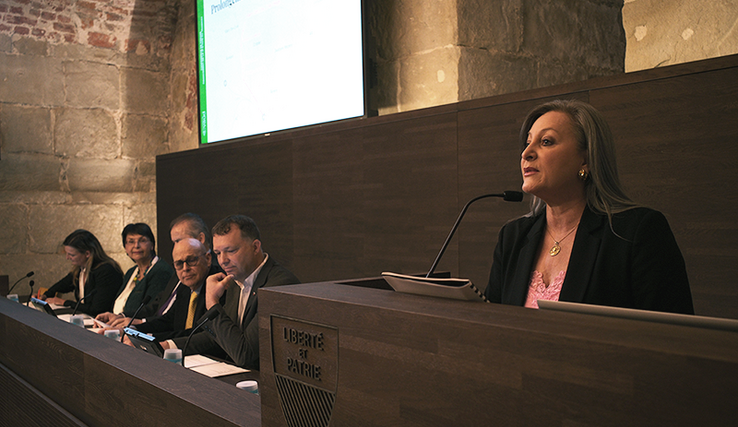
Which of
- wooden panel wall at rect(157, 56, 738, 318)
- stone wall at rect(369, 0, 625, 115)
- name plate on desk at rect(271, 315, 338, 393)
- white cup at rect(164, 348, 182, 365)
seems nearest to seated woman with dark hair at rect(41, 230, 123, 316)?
wooden panel wall at rect(157, 56, 738, 318)

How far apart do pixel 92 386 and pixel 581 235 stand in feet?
5.71

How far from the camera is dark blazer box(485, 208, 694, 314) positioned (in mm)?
1562

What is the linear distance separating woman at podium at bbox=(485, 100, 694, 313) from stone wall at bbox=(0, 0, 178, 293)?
6170mm

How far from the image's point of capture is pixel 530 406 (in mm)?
911

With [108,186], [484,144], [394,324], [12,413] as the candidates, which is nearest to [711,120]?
[484,144]

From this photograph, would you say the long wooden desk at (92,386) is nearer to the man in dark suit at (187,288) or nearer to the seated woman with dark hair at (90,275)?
the man in dark suit at (187,288)

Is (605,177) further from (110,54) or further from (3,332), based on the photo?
(110,54)

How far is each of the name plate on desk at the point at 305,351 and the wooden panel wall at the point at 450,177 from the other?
5.67 ft

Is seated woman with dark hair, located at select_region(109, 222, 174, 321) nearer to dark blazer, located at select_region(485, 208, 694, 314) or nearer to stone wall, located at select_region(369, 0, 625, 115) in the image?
stone wall, located at select_region(369, 0, 625, 115)

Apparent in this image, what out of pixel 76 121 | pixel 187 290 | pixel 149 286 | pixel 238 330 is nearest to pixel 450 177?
pixel 238 330

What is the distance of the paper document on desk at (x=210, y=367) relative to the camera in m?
2.40

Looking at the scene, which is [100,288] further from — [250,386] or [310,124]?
[250,386]

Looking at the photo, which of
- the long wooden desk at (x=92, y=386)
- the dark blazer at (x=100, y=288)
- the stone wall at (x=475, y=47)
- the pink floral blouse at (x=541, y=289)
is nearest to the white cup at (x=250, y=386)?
the long wooden desk at (x=92, y=386)

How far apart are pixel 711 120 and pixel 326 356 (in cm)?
184
